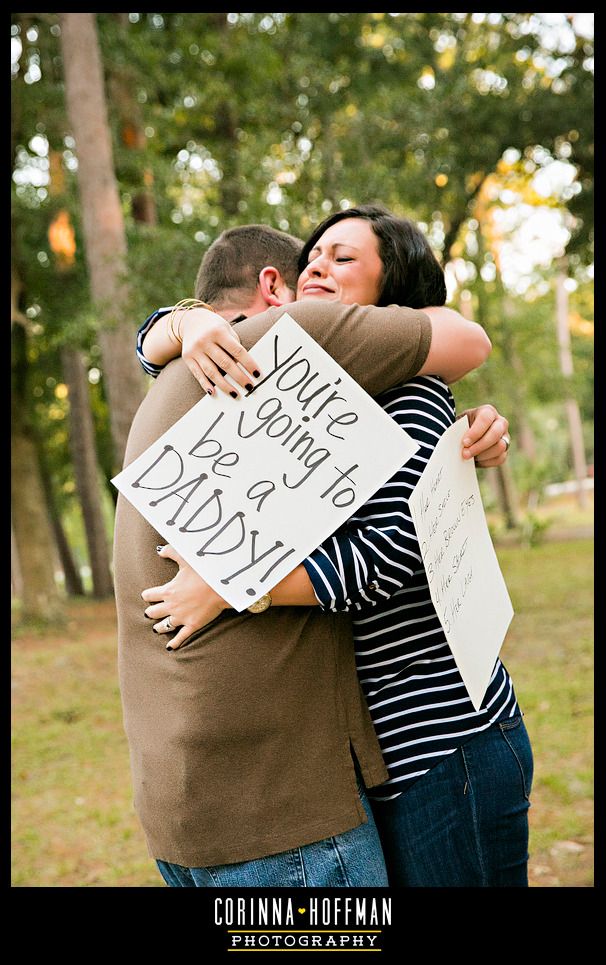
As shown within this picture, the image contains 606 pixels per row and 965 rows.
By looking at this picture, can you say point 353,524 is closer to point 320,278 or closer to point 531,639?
point 320,278

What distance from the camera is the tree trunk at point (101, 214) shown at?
8.65 metres

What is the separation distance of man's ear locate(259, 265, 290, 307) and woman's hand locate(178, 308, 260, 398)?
0.30 meters

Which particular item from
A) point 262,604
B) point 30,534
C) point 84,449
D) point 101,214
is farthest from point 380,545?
point 84,449

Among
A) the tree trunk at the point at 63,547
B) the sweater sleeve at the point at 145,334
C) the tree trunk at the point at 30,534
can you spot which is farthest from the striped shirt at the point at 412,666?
the tree trunk at the point at 63,547

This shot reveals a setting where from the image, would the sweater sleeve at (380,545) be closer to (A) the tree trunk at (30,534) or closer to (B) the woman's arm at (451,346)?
(B) the woman's arm at (451,346)

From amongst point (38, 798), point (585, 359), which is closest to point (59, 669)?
point (38, 798)

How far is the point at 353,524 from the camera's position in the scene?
5.40ft

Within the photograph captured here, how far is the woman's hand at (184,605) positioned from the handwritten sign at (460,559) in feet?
1.25

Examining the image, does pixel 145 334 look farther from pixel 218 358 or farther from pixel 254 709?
pixel 254 709

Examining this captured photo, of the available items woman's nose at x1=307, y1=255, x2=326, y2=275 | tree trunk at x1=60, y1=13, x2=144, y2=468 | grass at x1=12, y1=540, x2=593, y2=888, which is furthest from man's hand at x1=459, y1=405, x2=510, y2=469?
tree trunk at x1=60, y1=13, x2=144, y2=468

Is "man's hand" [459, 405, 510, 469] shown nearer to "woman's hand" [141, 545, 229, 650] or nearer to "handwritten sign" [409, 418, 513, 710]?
"handwritten sign" [409, 418, 513, 710]

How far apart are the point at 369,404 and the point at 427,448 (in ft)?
0.49

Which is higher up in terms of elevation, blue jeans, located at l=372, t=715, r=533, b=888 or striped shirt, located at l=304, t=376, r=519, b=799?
striped shirt, located at l=304, t=376, r=519, b=799

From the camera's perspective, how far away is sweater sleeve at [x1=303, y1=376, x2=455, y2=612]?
1.57 m
